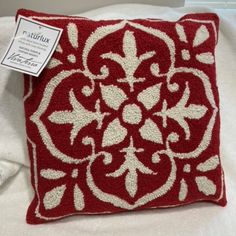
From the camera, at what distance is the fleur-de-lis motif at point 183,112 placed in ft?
2.59

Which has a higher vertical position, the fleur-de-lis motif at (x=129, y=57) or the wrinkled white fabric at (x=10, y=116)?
the fleur-de-lis motif at (x=129, y=57)

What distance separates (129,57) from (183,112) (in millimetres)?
182

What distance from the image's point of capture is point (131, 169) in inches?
31.3

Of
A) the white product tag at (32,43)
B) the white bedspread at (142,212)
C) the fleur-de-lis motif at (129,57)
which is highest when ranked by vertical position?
the white product tag at (32,43)

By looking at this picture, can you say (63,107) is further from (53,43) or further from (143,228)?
(143,228)

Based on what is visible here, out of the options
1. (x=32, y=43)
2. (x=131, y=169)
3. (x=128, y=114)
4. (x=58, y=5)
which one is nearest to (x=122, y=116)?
(x=128, y=114)

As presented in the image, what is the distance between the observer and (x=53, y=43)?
2.39 feet

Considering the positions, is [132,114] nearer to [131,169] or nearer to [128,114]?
[128,114]

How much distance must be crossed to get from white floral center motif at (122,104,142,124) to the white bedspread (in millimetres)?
248

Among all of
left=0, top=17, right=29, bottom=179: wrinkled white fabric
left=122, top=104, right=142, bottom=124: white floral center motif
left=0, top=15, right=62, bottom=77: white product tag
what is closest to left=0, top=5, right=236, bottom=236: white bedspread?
left=0, top=17, right=29, bottom=179: wrinkled white fabric

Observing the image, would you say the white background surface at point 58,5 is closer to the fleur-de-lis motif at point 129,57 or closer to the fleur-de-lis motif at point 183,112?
the fleur-de-lis motif at point 129,57

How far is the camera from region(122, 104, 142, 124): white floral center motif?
2.56 feet

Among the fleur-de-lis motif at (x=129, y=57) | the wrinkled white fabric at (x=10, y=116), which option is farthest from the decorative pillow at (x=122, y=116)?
the wrinkled white fabric at (x=10, y=116)

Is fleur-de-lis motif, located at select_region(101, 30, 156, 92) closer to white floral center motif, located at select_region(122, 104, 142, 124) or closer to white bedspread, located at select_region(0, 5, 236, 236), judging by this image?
white floral center motif, located at select_region(122, 104, 142, 124)
